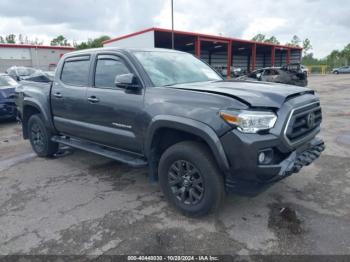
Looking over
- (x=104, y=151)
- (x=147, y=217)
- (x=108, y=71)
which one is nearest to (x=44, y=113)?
(x=104, y=151)

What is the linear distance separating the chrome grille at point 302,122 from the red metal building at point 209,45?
26.1 feet

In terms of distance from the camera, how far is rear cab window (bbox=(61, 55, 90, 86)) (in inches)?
177

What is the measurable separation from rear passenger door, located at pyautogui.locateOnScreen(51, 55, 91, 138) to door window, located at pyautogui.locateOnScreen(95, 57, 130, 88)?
25cm

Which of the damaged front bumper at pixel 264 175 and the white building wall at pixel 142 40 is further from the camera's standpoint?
the white building wall at pixel 142 40

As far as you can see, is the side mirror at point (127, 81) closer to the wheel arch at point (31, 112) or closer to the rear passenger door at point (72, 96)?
the rear passenger door at point (72, 96)

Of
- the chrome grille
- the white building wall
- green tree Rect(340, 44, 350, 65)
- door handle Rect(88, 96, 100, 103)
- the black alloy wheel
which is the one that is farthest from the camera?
green tree Rect(340, 44, 350, 65)

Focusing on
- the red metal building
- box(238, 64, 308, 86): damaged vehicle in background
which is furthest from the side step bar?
box(238, 64, 308, 86): damaged vehicle in background

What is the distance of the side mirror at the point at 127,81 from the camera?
3.45 metres

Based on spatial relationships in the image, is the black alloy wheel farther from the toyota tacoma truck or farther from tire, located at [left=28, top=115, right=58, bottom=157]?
tire, located at [left=28, top=115, right=58, bottom=157]

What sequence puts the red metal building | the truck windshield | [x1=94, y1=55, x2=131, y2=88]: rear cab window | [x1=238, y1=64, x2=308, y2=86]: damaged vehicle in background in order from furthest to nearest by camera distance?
the red metal building < [x1=238, y1=64, x2=308, y2=86]: damaged vehicle in background < [x1=94, y1=55, x2=131, y2=88]: rear cab window < the truck windshield

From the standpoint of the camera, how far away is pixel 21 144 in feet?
22.9

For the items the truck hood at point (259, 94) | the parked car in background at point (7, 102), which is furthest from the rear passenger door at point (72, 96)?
the parked car in background at point (7, 102)

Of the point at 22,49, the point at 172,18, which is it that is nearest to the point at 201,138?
the point at 172,18

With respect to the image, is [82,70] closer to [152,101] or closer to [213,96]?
[152,101]
